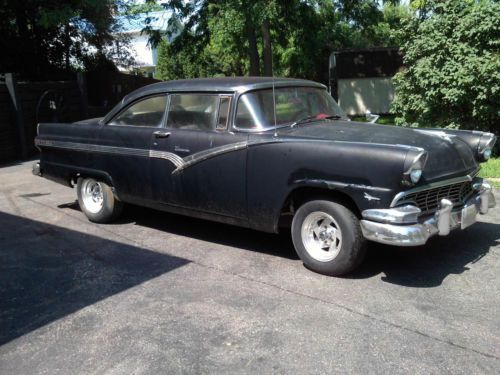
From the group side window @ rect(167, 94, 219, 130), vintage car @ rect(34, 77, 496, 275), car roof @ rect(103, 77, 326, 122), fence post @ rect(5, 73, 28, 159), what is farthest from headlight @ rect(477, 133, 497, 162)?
fence post @ rect(5, 73, 28, 159)

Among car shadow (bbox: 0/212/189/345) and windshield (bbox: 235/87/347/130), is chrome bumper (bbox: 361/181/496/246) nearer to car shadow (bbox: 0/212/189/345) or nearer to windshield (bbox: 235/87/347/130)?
windshield (bbox: 235/87/347/130)

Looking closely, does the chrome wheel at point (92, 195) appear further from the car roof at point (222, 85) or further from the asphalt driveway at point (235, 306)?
the car roof at point (222, 85)

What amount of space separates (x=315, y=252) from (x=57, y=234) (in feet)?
10.4

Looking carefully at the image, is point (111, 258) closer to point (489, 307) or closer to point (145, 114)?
point (145, 114)

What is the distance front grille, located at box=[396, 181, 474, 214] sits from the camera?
170 inches

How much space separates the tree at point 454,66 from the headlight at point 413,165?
5.59 meters

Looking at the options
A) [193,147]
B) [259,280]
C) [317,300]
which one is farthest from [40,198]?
[317,300]

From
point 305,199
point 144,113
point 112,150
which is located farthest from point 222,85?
point 112,150

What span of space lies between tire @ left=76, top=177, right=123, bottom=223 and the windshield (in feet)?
6.87

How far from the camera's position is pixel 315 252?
4723 mm

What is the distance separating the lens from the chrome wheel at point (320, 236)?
462cm

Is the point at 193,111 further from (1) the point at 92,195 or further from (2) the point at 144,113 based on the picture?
(1) the point at 92,195

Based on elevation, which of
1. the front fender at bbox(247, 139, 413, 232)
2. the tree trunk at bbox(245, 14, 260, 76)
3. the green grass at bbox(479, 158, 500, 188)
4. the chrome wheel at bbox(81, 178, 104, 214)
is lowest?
the green grass at bbox(479, 158, 500, 188)

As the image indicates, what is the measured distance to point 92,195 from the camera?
6715 millimetres
